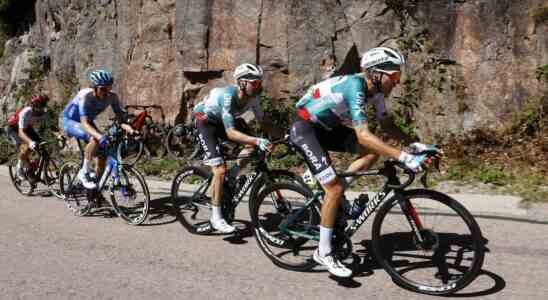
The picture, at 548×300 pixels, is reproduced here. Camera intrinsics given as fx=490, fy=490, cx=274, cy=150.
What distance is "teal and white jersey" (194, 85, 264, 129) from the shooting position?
17.8 feet

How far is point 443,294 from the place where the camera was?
155 inches

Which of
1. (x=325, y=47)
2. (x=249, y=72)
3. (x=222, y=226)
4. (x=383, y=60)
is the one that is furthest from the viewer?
(x=325, y=47)

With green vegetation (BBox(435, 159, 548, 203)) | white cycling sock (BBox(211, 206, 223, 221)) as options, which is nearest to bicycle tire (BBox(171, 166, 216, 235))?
white cycling sock (BBox(211, 206, 223, 221))

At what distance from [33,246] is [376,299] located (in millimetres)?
4051

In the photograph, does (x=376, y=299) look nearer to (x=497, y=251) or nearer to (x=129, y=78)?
(x=497, y=251)

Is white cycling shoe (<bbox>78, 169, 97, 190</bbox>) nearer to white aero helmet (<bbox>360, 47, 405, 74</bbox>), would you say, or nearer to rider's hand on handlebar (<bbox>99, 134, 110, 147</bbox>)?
rider's hand on handlebar (<bbox>99, 134, 110, 147</bbox>)

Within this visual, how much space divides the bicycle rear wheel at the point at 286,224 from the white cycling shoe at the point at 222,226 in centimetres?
57

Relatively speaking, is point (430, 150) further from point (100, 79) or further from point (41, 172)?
point (41, 172)

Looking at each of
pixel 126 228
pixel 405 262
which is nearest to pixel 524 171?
pixel 405 262

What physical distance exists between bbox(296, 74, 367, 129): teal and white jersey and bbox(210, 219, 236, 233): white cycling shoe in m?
1.75

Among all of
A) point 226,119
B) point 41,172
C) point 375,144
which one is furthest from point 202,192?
point 41,172

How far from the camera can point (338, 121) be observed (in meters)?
4.54

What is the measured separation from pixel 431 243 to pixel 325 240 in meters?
0.91

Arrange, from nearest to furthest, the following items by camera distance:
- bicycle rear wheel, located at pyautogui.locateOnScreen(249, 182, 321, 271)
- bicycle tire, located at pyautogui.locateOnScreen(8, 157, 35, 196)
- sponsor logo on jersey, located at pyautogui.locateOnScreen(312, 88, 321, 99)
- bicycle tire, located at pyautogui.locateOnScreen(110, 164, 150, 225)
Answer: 1. sponsor logo on jersey, located at pyautogui.locateOnScreen(312, 88, 321, 99)
2. bicycle rear wheel, located at pyautogui.locateOnScreen(249, 182, 321, 271)
3. bicycle tire, located at pyautogui.locateOnScreen(110, 164, 150, 225)
4. bicycle tire, located at pyautogui.locateOnScreen(8, 157, 35, 196)
